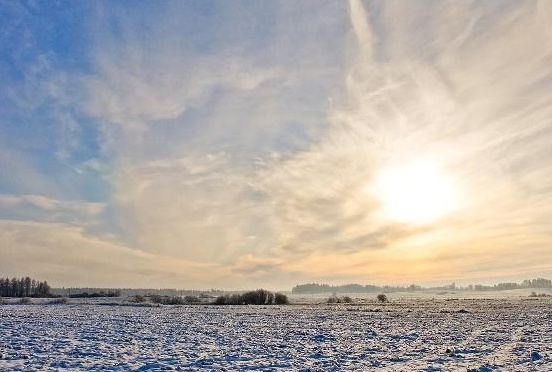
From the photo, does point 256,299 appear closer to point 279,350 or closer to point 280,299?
point 280,299

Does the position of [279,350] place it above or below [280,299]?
above

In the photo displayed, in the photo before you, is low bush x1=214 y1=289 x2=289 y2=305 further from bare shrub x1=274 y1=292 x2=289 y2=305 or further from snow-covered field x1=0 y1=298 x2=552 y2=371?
snow-covered field x1=0 y1=298 x2=552 y2=371

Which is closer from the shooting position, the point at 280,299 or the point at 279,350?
the point at 279,350

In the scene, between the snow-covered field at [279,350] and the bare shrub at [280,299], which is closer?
the snow-covered field at [279,350]

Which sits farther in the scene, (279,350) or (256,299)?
(256,299)

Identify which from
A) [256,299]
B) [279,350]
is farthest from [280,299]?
[279,350]

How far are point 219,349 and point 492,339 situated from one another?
16087mm

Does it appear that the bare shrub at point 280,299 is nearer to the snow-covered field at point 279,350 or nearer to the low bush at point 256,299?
the low bush at point 256,299

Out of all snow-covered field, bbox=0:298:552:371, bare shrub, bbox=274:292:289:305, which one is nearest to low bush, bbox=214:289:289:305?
bare shrub, bbox=274:292:289:305

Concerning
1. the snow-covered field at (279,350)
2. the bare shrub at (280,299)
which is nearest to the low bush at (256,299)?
the bare shrub at (280,299)

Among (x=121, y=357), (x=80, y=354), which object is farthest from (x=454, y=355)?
(x=80, y=354)

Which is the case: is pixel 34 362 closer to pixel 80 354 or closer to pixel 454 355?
pixel 80 354

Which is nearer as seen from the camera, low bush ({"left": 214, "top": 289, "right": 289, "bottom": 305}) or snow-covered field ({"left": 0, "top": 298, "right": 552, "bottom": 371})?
snow-covered field ({"left": 0, "top": 298, "right": 552, "bottom": 371})

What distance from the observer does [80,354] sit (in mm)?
21234
